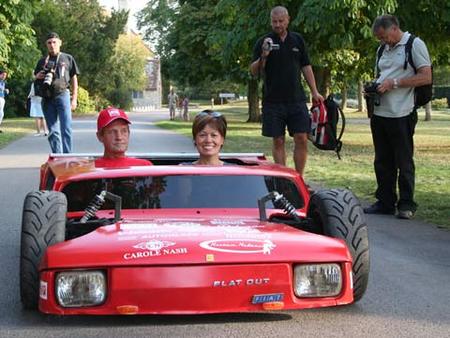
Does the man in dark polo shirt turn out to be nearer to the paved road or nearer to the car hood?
the paved road

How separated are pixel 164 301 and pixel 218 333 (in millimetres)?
363

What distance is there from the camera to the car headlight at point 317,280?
399 centimetres

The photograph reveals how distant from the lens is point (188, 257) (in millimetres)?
3842

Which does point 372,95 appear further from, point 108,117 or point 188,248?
point 188,248

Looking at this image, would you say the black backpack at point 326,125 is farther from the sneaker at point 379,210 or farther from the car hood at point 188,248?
the car hood at point 188,248

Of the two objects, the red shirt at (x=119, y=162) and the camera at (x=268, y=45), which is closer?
the red shirt at (x=119, y=162)

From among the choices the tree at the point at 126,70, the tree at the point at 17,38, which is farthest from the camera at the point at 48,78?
the tree at the point at 126,70

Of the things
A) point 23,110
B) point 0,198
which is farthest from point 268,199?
point 23,110

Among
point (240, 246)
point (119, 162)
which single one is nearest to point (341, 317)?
point (240, 246)

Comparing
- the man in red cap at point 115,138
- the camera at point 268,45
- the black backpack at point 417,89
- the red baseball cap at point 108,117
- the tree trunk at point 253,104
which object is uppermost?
the camera at point 268,45

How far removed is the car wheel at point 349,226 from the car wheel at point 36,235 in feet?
4.65

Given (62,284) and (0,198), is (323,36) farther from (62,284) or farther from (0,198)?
(62,284)

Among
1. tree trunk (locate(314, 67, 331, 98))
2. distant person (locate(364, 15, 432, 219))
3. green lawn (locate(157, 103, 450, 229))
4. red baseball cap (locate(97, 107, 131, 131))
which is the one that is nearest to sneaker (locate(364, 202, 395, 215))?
distant person (locate(364, 15, 432, 219))

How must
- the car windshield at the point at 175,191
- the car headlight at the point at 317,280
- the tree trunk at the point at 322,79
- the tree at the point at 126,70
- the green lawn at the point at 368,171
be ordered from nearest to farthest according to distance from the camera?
the car headlight at the point at 317,280, the car windshield at the point at 175,191, the green lawn at the point at 368,171, the tree trunk at the point at 322,79, the tree at the point at 126,70
